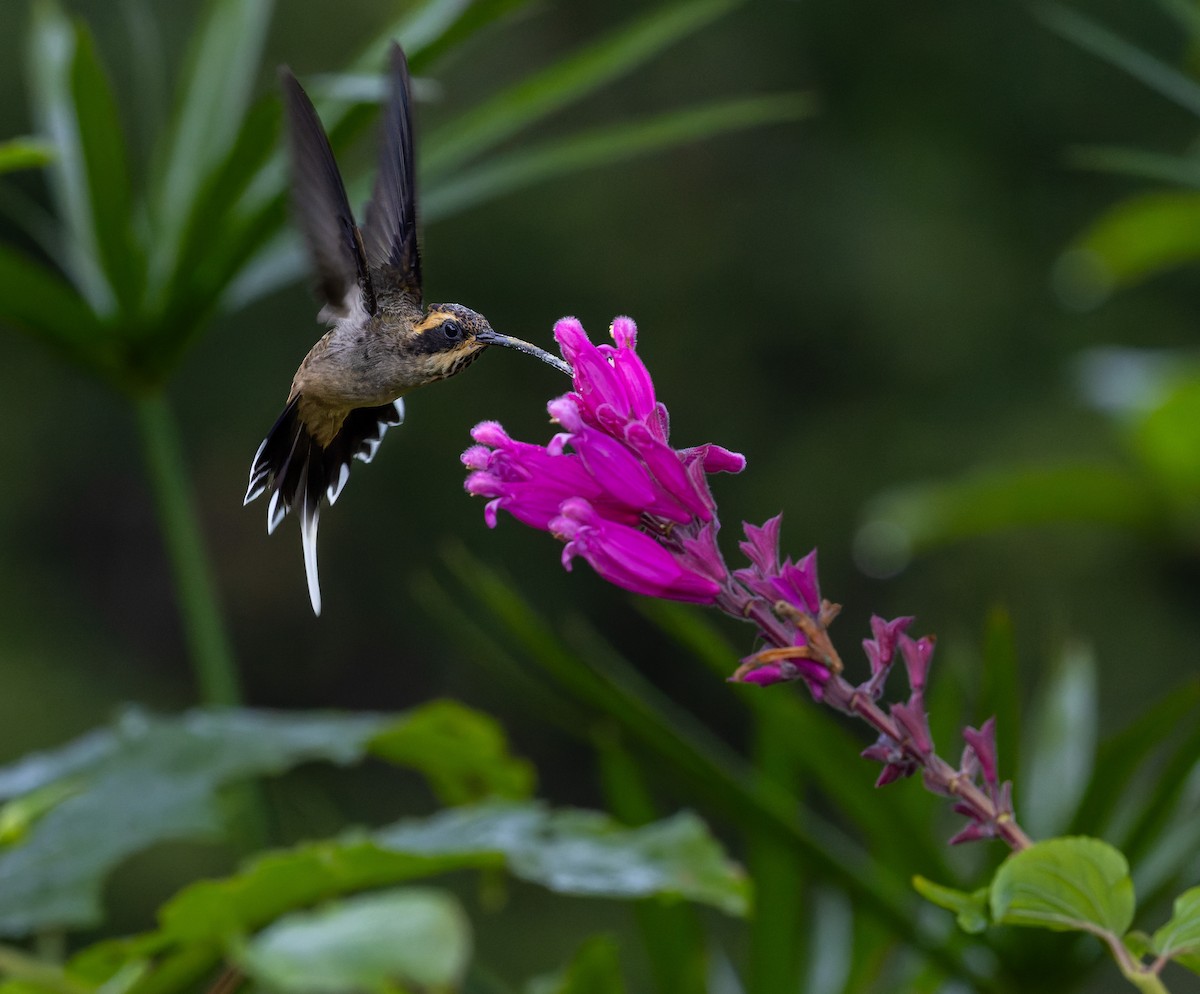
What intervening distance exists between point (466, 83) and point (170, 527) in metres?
7.62

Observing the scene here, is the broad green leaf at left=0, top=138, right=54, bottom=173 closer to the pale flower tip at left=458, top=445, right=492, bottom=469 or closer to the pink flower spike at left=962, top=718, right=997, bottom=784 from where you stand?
the pale flower tip at left=458, top=445, right=492, bottom=469

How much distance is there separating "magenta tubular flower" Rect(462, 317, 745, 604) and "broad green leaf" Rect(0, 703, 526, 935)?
1.73ft

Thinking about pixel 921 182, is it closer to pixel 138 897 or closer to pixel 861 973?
pixel 138 897

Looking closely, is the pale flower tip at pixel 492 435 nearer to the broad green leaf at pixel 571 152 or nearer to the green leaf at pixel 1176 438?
the broad green leaf at pixel 571 152

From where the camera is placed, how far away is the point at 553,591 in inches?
355

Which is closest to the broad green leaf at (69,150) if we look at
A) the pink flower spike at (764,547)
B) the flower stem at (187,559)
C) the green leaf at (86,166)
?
the green leaf at (86,166)

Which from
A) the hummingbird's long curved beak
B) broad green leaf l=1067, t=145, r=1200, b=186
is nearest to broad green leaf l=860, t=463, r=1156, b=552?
broad green leaf l=1067, t=145, r=1200, b=186

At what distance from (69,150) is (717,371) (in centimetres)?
760

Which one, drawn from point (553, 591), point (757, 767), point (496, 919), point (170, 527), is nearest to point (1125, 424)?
point (757, 767)

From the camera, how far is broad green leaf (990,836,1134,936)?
0.74 m

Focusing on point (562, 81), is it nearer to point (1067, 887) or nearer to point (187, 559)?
point (187, 559)

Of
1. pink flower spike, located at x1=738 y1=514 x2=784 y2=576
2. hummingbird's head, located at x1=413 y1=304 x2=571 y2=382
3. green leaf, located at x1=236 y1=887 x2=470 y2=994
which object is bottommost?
green leaf, located at x1=236 y1=887 x2=470 y2=994

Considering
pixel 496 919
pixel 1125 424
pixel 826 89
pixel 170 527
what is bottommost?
pixel 496 919

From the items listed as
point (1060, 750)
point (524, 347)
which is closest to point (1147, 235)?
point (1060, 750)
